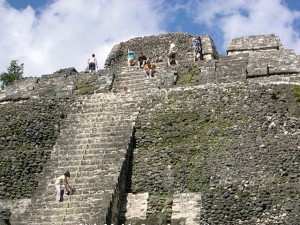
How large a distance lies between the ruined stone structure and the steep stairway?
3 centimetres

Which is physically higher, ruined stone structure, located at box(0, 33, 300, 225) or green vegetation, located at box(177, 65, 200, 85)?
green vegetation, located at box(177, 65, 200, 85)

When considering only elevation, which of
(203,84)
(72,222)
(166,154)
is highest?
(203,84)

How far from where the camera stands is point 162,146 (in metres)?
16.6

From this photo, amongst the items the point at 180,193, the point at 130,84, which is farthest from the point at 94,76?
the point at 180,193

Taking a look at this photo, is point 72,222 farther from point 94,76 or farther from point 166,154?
point 94,76

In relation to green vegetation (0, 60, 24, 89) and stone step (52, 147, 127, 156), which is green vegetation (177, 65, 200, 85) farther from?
green vegetation (0, 60, 24, 89)

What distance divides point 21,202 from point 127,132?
3.38 meters

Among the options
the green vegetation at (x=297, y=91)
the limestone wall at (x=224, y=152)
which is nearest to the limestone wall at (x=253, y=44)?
the limestone wall at (x=224, y=152)

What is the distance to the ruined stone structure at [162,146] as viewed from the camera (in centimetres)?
1433

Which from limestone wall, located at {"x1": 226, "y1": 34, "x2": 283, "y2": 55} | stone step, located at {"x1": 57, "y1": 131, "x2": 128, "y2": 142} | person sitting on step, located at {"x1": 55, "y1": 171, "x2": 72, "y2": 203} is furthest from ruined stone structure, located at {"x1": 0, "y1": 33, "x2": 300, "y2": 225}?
limestone wall, located at {"x1": 226, "y1": 34, "x2": 283, "y2": 55}

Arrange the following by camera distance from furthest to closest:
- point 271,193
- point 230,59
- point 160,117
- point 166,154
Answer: point 230,59 → point 160,117 → point 166,154 → point 271,193

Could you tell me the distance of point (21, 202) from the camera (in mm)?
16297

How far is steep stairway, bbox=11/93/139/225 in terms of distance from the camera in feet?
47.9

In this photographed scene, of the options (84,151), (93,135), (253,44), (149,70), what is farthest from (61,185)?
(253,44)
